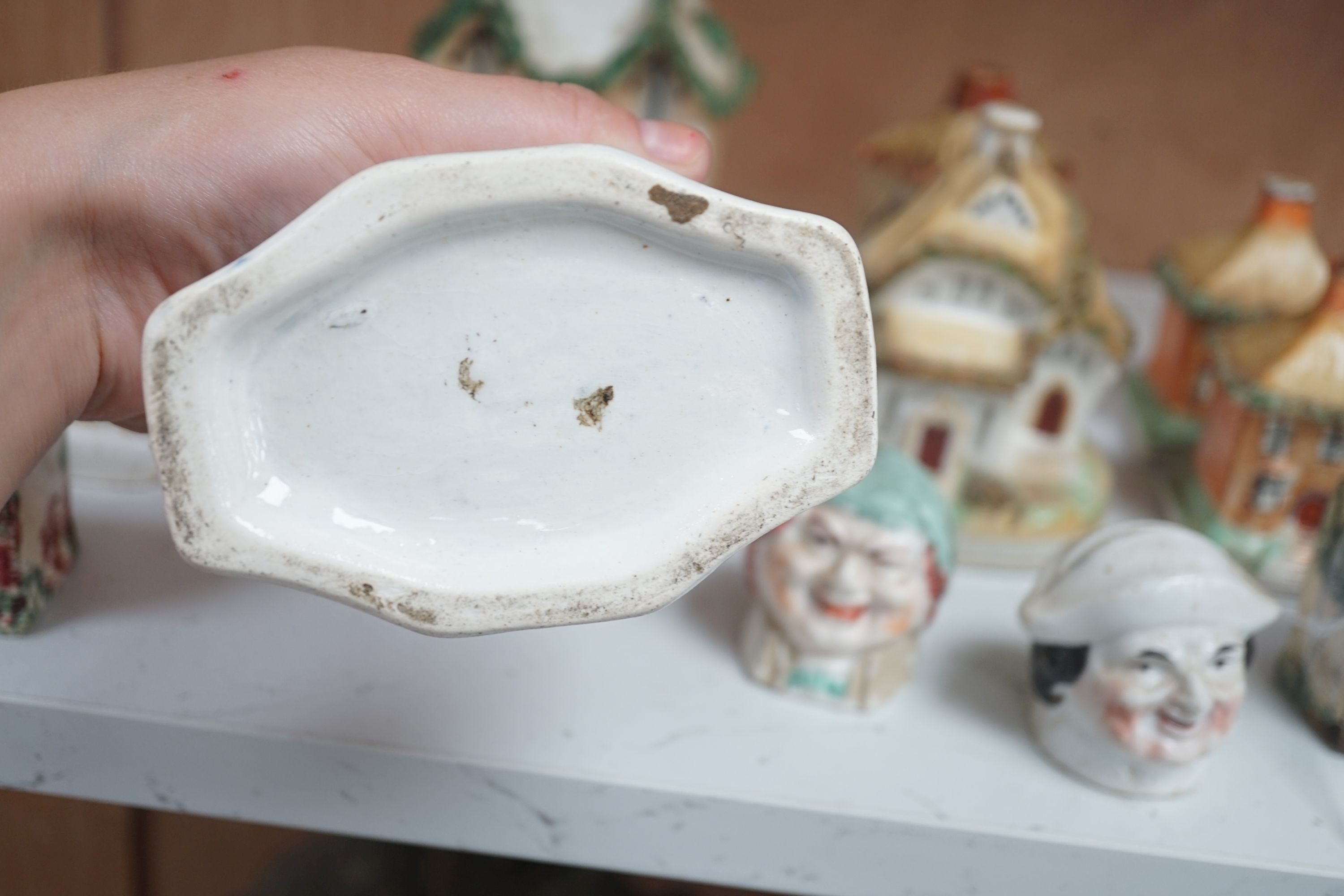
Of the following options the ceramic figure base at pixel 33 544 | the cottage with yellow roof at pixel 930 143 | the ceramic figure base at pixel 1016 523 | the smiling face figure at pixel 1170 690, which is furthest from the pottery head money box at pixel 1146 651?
the ceramic figure base at pixel 33 544

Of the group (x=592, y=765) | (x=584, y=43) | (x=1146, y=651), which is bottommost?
(x=592, y=765)

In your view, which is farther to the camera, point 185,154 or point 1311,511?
point 1311,511

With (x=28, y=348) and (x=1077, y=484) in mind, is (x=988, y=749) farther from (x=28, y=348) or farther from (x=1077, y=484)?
(x=28, y=348)

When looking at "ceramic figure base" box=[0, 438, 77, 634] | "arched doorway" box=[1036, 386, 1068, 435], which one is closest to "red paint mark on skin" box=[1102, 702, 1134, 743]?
"arched doorway" box=[1036, 386, 1068, 435]

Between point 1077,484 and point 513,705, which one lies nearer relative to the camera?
point 513,705

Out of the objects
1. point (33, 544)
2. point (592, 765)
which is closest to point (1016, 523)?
point (592, 765)

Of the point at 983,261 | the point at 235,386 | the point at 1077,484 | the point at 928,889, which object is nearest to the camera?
the point at 235,386

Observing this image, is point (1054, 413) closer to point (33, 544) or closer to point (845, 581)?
point (845, 581)

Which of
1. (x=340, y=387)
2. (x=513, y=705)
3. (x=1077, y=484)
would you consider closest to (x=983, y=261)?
(x=1077, y=484)
